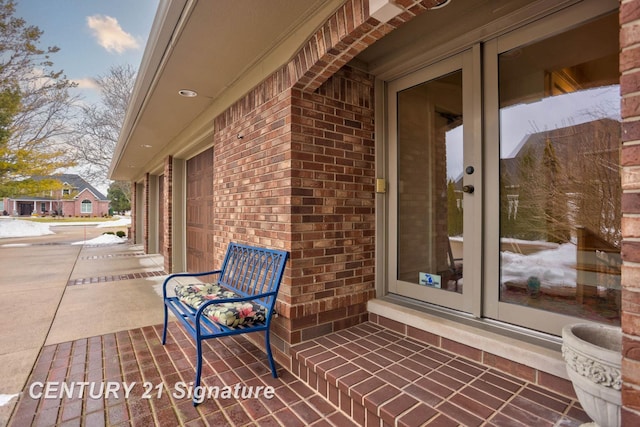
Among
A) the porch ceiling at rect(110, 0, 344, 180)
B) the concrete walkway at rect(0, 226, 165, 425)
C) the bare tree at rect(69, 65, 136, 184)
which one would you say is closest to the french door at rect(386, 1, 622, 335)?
the porch ceiling at rect(110, 0, 344, 180)

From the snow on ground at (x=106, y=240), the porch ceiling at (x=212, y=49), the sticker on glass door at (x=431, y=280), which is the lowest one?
the snow on ground at (x=106, y=240)

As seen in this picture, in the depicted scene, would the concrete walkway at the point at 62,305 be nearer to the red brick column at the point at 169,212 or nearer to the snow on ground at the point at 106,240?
the red brick column at the point at 169,212

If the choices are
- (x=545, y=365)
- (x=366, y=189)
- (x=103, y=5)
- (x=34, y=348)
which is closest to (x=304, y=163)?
(x=366, y=189)

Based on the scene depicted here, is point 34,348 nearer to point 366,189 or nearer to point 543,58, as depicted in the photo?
point 366,189

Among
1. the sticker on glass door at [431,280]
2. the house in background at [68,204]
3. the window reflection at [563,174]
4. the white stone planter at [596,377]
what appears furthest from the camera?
the house in background at [68,204]

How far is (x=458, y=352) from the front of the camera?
6.84 feet

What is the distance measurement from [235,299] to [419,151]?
1816 millimetres

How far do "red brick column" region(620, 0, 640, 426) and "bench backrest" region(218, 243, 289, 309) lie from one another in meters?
1.78

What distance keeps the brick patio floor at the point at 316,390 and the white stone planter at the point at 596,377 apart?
331 millimetres

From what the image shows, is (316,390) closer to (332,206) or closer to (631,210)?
(332,206)

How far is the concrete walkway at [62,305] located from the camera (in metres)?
2.57

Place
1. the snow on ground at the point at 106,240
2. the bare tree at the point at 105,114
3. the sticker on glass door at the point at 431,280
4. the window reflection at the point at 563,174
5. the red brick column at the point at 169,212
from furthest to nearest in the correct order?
the bare tree at the point at 105,114, the snow on ground at the point at 106,240, the red brick column at the point at 169,212, the sticker on glass door at the point at 431,280, the window reflection at the point at 563,174

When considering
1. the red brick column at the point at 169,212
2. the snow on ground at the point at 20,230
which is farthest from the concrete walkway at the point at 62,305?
the snow on ground at the point at 20,230

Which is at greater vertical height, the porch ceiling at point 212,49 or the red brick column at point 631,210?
the porch ceiling at point 212,49
